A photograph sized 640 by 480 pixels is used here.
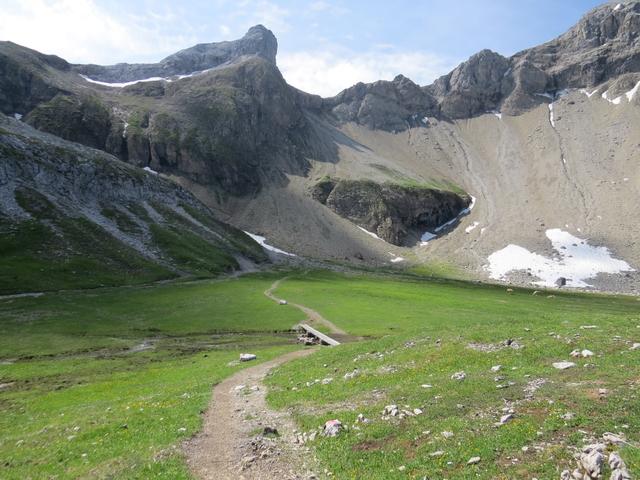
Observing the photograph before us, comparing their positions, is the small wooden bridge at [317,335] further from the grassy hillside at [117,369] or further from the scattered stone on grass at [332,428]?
the scattered stone on grass at [332,428]

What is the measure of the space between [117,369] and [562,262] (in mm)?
179145

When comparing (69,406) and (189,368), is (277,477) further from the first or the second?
(189,368)

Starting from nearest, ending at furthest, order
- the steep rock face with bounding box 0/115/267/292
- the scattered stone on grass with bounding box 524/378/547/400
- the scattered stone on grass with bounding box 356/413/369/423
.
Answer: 1. the scattered stone on grass with bounding box 524/378/547/400
2. the scattered stone on grass with bounding box 356/413/369/423
3. the steep rock face with bounding box 0/115/267/292

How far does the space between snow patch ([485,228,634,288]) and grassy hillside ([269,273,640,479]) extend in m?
153

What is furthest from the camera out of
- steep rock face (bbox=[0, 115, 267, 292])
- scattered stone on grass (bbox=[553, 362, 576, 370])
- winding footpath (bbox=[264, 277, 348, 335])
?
steep rock face (bbox=[0, 115, 267, 292])

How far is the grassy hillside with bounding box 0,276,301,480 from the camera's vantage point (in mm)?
19172

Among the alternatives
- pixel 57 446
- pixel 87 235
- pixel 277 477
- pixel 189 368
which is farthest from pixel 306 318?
pixel 87 235

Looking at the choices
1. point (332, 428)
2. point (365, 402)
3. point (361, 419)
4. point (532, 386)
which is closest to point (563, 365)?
point (532, 386)

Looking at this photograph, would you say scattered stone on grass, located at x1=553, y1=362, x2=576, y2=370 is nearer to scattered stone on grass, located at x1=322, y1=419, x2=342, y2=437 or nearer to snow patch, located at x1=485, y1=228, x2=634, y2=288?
scattered stone on grass, located at x1=322, y1=419, x2=342, y2=437

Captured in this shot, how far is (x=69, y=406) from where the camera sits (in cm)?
2981

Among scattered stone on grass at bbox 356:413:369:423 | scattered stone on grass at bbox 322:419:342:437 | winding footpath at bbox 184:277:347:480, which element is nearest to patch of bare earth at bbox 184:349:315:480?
winding footpath at bbox 184:277:347:480

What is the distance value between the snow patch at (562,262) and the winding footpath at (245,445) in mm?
164017

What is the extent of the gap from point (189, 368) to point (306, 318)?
30.3 meters

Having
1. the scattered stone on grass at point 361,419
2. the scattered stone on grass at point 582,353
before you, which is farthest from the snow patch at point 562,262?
the scattered stone on grass at point 361,419
